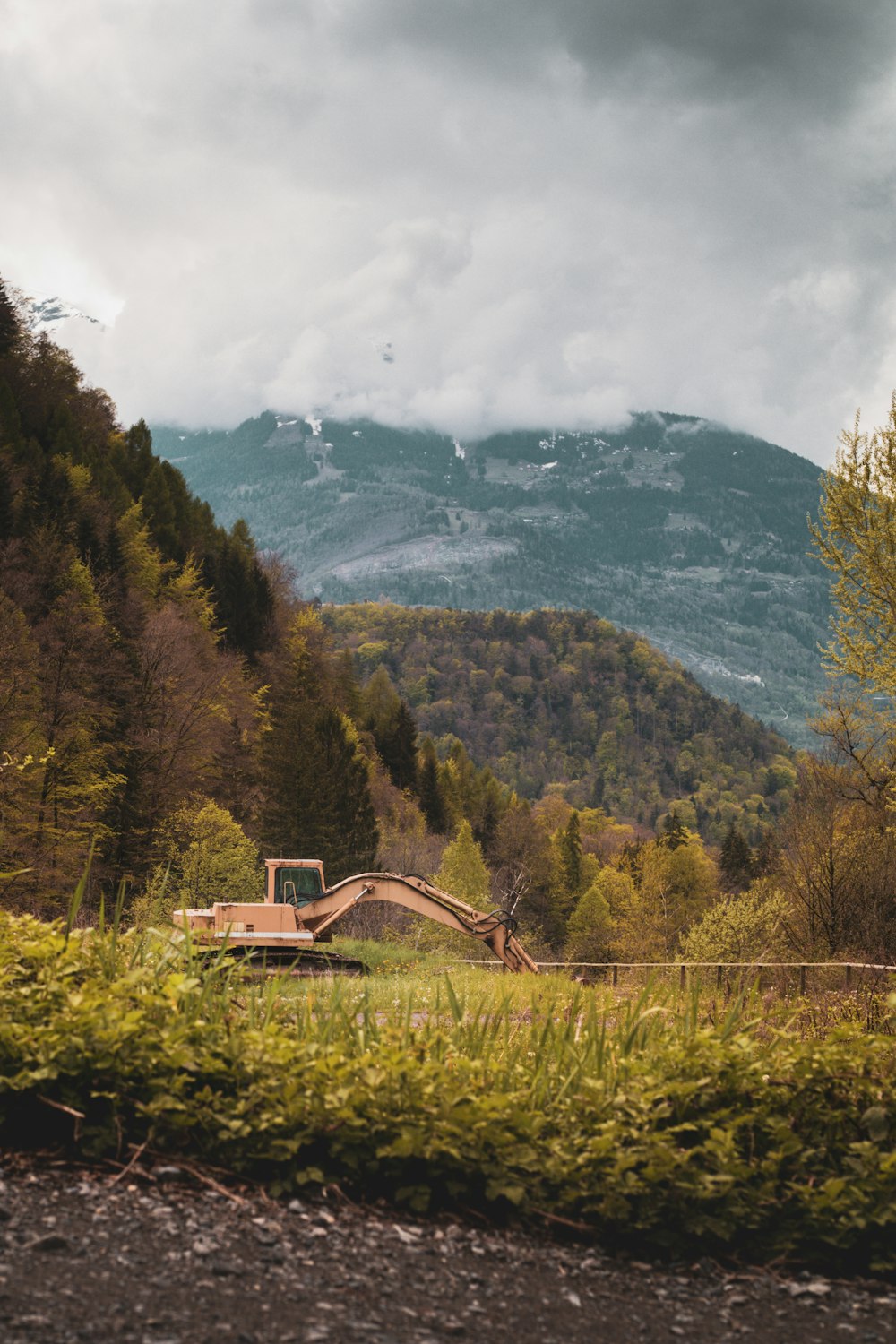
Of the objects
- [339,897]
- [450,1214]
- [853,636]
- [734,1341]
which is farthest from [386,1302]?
[853,636]

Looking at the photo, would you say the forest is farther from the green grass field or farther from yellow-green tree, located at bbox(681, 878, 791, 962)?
the green grass field

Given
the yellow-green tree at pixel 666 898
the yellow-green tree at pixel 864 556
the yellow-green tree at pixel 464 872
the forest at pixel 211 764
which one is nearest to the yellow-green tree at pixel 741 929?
the forest at pixel 211 764

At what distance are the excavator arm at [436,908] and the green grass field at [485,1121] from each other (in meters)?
16.0

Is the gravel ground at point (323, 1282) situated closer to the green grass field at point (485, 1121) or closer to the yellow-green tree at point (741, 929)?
the green grass field at point (485, 1121)

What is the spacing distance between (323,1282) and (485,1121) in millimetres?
1141

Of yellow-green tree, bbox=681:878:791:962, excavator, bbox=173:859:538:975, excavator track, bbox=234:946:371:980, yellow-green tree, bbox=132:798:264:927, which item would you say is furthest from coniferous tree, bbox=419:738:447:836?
excavator track, bbox=234:946:371:980

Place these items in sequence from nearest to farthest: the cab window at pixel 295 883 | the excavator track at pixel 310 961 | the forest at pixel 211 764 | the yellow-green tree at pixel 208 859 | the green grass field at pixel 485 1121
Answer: the green grass field at pixel 485 1121, the excavator track at pixel 310 961, the cab window at pixel 295 883, the forest at pixel 211 764, the yellow-green tree at pixel 208 859

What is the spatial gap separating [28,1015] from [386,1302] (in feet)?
7.82

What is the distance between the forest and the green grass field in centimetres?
249

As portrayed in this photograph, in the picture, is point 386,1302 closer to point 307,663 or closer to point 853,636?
point 853,636

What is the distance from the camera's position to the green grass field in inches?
207

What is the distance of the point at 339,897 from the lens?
24078 millimetres

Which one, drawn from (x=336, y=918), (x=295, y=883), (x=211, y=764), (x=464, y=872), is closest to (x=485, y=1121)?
(x=336, y=918)

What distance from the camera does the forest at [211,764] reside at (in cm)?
3538
